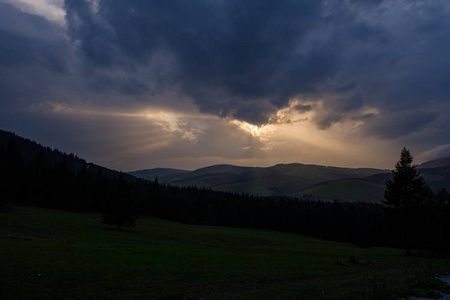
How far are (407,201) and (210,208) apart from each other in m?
115

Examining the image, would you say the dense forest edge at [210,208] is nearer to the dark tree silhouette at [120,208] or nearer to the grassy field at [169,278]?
the dark tree silhouette at [120,208]

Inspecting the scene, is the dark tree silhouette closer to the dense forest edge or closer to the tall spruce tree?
the dense forest edge

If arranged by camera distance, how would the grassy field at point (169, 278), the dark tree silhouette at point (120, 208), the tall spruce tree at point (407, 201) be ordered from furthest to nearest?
the dark tree silhouette at point (120, 208) < the tall spruce tree at point (407, 201) < the grassy field at point (169, 278)

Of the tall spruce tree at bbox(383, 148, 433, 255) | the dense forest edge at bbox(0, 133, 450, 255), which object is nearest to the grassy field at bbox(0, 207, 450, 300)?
the tall spruce tree at bbox(383, 148, 433, 255)

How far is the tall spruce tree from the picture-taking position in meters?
46.7

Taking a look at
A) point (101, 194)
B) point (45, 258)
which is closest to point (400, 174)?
point (45, 258)

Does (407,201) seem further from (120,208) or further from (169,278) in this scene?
(120,208)

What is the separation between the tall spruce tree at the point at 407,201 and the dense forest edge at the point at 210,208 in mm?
141

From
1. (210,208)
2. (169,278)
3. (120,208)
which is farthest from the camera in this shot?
(210,208)

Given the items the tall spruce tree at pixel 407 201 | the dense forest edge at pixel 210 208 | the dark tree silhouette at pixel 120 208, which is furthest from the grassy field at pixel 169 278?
the dark tree silhouette at pixel 120 208

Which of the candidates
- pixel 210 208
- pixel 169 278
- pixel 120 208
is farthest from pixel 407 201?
pixel 210 208

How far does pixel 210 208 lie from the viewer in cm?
15425

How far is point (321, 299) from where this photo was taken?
15.7m

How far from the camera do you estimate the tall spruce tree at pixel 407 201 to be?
153ft
